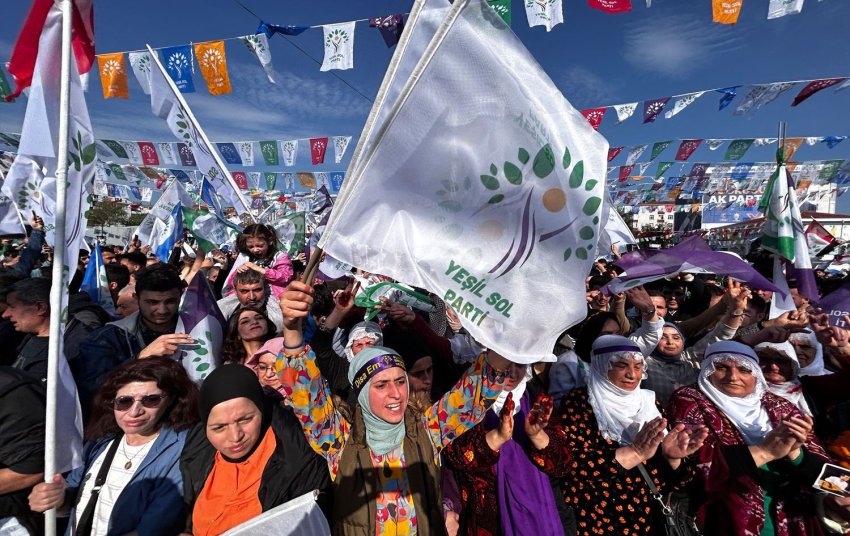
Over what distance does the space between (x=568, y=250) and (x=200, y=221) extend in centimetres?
528

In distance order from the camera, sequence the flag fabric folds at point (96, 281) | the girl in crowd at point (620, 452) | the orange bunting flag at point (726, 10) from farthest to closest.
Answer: the orange bunting flag at point (726, 10), the flag fabric folds at point (96, 281), the girl in crowd at point (620, 452)

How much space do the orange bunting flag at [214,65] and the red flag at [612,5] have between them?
21.2 ft

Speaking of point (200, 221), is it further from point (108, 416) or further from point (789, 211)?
point (789, 211)

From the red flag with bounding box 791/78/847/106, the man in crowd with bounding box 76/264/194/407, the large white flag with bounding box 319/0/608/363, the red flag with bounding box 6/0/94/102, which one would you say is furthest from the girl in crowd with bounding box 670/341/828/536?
the red flag with bounding box 791/78/847/106

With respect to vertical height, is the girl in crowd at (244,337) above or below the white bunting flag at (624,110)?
below

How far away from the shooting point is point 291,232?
6070 millimetres

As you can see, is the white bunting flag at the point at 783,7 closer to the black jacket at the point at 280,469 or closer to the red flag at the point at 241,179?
the black jacket at the point at 280,469

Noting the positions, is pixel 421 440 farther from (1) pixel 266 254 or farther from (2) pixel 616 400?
(1) pixel 266 254

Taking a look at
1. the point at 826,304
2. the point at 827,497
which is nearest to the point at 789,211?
the point at 826,304

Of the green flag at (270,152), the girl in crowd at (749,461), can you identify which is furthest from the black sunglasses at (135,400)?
→ the green flag at (270,152)

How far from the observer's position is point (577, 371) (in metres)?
3.18

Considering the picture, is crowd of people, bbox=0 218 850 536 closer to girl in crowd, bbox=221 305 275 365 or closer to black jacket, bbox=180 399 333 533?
black jacket, bbox=180 399 333 533

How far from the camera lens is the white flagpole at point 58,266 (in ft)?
5.80

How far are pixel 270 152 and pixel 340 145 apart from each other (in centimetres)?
234
